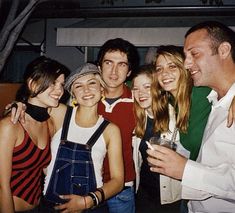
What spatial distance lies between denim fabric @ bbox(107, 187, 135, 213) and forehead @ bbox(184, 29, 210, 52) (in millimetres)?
1560

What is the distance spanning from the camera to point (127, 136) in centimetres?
300

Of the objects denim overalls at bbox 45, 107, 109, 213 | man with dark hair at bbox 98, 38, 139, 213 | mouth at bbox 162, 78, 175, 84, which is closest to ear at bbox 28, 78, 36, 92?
denim overalls at bbox 45, 107, 109, 213

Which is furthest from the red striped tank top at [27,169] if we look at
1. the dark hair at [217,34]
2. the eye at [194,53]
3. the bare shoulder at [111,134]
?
the dark hair at [217,34]

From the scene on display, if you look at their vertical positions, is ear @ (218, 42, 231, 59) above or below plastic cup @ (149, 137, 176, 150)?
above

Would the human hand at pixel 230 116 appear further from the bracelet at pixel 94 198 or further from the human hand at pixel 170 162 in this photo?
the bracelet at pixel 94 198

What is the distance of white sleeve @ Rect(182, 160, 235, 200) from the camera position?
1.65 metres

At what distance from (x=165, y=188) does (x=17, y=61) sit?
24.4 feet

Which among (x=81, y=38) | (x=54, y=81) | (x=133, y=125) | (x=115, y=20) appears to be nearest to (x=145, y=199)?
(x=133, y=125)

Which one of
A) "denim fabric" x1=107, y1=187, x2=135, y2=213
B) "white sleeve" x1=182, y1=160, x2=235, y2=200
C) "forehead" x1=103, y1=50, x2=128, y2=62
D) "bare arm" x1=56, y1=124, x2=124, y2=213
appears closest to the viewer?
"white sleeve" x1=182, y1=160, x2=235, y2=200

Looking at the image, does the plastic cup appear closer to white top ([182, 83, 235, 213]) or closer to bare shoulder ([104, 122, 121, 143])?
white top ([182, 83, 235, 213])

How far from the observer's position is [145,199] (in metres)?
3.04

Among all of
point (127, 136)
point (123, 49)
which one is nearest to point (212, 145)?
point (127, 136)

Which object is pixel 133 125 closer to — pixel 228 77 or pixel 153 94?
pixel 153 94

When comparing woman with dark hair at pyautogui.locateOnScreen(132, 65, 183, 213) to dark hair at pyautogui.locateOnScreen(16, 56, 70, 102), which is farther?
woman with dark hair at pyautogui.locateOnScreen(132, 65, 183, 213)
